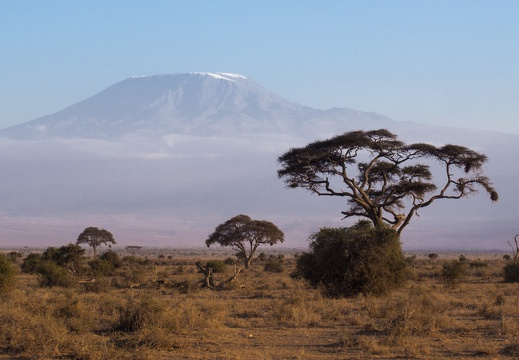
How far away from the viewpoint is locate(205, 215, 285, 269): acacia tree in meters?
68.2

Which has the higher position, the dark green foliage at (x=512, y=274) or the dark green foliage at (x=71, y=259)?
the dark green foliage at (x=71, y=259)

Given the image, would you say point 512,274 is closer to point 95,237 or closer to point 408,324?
point 408,324

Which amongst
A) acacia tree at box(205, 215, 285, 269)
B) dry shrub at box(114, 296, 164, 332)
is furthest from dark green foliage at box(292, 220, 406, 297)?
acacia tree at box(205, 215, 285, 269)

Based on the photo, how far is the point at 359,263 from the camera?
88.8ft

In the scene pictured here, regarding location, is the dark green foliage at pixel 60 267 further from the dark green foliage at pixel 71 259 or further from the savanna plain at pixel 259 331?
the savanna plain at pixel 259 331

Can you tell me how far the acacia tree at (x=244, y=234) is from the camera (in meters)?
68.2

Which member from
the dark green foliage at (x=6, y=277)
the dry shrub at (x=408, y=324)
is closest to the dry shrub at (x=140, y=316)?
the dry shrub at (x=408, y=324)

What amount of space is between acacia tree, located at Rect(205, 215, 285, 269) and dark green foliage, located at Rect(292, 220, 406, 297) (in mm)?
39658

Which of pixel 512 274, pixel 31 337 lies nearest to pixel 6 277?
pixel 31 337

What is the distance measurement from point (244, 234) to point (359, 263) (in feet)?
137

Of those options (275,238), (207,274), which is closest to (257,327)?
(207,274)

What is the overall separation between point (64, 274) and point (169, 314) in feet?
62.9

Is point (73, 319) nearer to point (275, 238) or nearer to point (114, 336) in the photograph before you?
point (114, 336)

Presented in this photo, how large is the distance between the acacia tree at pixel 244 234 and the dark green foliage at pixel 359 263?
3966 cm
